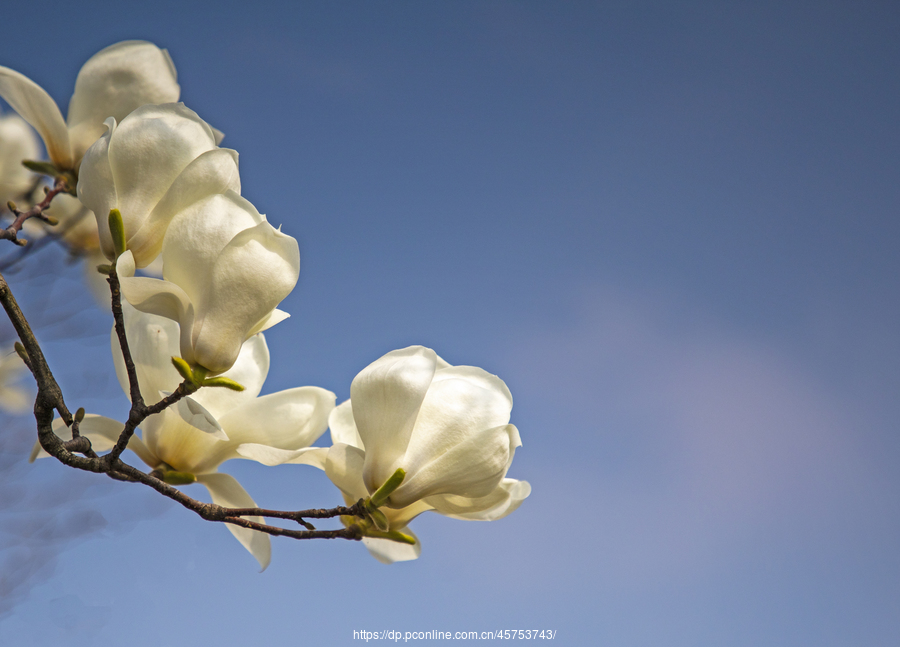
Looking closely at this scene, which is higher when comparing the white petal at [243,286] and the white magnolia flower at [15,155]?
the white magnolia flower at [15,155]

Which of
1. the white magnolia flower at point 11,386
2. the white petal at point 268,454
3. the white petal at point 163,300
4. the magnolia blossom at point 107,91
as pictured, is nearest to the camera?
the white petal at point 163,300

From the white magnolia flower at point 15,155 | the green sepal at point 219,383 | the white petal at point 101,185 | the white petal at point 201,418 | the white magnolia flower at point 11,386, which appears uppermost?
the white magnolia flower at point 15,155

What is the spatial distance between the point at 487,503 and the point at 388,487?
0.10 meters

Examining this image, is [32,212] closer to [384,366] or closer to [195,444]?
[195,444]

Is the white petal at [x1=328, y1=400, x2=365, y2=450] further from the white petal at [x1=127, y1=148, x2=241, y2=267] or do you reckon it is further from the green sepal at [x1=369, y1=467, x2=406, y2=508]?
the white petal at [x1=127, y1=148, x2=241, y2=267]

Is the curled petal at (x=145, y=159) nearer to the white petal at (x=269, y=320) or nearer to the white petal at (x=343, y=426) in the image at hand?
the white petal at (x=269, y=320)

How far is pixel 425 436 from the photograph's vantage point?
56 centimetres

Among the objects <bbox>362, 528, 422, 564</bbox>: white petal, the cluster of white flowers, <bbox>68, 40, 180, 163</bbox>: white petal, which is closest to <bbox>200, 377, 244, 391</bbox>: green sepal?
the cluster of white flowers

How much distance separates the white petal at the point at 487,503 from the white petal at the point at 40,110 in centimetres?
55

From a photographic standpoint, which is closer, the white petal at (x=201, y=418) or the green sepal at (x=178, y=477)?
the white petal at (x=201, y=418)

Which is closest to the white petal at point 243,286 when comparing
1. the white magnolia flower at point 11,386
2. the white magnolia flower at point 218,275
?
the white magnolia flower at point 218,275

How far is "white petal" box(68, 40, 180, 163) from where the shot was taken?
71cm

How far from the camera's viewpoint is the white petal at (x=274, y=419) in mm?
622

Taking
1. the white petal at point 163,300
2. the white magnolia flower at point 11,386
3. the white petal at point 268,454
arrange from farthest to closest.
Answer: the white magnolia flower at point 11,386, the white petal at point 268,454, the white petal at point 163,300
